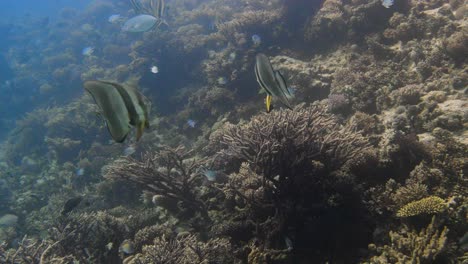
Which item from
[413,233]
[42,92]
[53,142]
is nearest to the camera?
[413,233]

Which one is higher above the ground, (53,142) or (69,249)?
(69,249)

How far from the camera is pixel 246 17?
40.2ft

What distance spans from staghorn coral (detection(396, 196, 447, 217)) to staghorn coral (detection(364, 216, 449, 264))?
0.49ft

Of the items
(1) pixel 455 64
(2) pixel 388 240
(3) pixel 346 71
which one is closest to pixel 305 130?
(2) pixel 388 240

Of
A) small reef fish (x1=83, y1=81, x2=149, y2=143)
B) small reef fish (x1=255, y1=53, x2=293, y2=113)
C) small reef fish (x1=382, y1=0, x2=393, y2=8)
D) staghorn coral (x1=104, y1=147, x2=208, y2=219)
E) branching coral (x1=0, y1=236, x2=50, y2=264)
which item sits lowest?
branching coral (x1=0, y1=236, x2=50, y2=264)

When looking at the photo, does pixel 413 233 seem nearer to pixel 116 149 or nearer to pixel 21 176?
pixel 116 149

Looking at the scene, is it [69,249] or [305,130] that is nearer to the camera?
[305,130]

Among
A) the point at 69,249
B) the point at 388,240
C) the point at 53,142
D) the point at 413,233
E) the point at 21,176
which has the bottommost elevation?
the point at 21,176

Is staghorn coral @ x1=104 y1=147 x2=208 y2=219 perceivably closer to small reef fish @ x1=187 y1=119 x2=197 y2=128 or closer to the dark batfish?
the dark batfish

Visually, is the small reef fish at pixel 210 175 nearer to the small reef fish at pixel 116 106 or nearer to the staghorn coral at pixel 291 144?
the staghorn coral at pixel 291 144

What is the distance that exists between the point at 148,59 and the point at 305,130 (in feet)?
39.3

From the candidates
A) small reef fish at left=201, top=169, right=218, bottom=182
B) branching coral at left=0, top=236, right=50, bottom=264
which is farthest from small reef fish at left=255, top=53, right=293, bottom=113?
branching coral at left=0, top=236, right=50, bottom=264

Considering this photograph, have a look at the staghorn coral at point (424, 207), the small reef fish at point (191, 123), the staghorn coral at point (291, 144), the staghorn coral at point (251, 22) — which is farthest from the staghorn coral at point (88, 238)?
the staghorn coral at point (251, 22)

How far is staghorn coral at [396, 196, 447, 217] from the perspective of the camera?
11.6 feet
